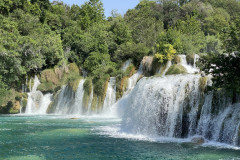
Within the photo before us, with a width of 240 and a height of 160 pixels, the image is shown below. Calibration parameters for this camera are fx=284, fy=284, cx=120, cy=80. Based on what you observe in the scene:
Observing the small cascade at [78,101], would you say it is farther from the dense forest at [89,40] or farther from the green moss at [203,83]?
the green moss at [203,83]

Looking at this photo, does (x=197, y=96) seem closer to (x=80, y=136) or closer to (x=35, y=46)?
(x=80, y=136)

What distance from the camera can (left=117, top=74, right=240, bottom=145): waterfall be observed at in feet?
46.2

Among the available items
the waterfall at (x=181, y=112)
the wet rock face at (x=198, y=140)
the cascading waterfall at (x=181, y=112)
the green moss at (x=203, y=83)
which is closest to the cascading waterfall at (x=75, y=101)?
the cascading waterfall at (x=181, y=112)

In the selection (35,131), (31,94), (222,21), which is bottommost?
(35,131)

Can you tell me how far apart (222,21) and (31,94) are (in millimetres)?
35347

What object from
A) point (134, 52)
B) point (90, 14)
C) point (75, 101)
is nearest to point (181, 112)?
point (75, 101)

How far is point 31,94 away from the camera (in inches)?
1485

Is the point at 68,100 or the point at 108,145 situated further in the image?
the point at 68,100

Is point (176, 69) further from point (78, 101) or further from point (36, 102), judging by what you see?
point (36, 102)

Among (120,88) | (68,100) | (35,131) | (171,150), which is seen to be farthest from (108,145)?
(68,100)

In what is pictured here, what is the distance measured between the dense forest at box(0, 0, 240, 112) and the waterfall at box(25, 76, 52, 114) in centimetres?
104

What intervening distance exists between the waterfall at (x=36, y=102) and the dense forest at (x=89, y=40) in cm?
104

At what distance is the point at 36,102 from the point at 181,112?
84.4ft

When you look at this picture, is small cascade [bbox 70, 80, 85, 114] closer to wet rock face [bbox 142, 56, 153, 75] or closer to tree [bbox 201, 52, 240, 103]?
wet rock face [bbox 142, 56, 153, 75]
